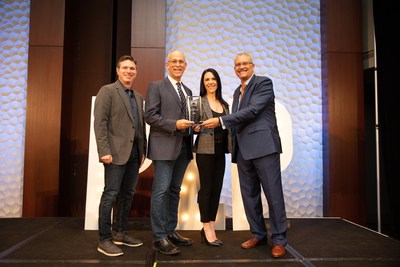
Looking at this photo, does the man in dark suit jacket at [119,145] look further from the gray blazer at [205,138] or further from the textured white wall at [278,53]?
the textured white wall at [278,53]

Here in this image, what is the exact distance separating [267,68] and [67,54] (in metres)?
2.70

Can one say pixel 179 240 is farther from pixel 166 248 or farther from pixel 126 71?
pixel 126 71

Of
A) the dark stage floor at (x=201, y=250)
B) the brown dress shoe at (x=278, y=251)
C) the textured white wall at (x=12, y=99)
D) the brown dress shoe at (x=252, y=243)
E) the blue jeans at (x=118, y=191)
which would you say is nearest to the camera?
the dark stage floor at (x=201, y=250)

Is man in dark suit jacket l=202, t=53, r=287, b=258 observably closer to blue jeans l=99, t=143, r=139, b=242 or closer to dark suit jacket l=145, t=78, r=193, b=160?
dark suit jacket l=145, t=78, r=193, b=160

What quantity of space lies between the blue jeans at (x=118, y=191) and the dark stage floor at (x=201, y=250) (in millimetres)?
224

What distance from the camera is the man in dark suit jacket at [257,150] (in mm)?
2348

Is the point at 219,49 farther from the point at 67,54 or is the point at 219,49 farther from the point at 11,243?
the point at 11,243

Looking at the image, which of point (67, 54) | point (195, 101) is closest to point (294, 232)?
point (195, 101)

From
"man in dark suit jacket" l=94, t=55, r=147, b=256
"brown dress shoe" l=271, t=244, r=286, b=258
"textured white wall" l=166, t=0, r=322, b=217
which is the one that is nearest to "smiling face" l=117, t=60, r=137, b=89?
"man in dark suit jacket" l=94, t=55, r=147, b=256

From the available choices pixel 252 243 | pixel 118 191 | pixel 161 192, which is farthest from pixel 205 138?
pixel 252 243

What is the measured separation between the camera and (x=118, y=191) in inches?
93.6

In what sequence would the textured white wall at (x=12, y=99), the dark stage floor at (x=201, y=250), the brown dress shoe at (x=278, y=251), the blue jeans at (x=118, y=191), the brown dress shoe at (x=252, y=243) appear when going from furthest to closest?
the textured white wall at (x=12, y=99)
the brown dress shoe at (x=252, y=243)
the blue jeans at (x=118, y=191)
the brown dress shoe at (x=278, y=251)
the dark stage floor at (x=201, y=250)

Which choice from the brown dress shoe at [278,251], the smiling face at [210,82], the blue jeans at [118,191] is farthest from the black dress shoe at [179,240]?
the smiling face at [210,82]

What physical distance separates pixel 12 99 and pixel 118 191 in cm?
261
